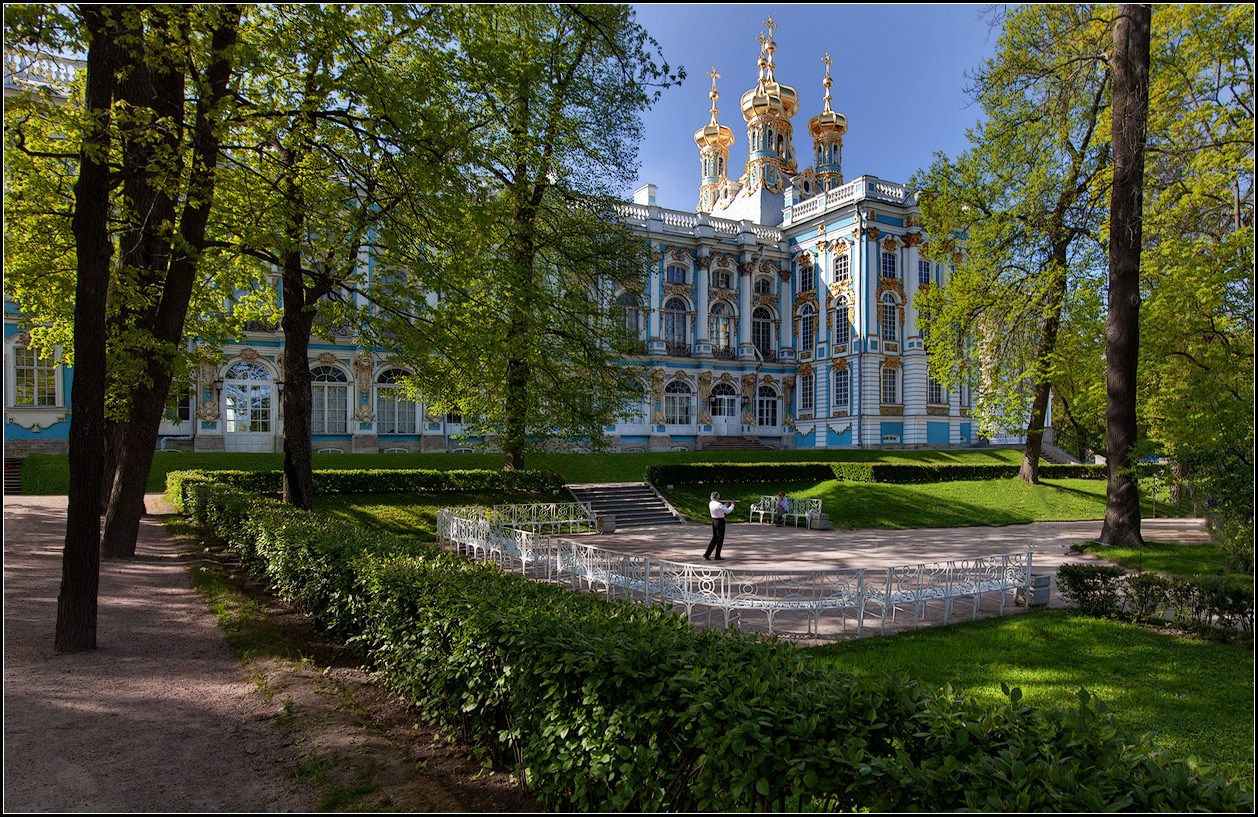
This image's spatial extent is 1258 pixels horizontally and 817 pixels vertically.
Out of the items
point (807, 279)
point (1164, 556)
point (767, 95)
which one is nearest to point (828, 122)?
point (767, 95)

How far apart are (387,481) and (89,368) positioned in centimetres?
1386

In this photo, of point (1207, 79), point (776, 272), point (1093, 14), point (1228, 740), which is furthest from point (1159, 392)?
point (776, 272)

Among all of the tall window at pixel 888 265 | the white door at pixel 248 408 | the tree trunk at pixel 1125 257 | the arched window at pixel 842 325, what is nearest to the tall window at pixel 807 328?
the arched window at pixel 842 325

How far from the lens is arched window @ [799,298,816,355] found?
40.0 meters

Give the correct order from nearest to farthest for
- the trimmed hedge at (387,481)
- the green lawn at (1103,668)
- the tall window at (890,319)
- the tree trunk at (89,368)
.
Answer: the green lawn at (1103,668) < the tree trunk at (89,368) < the trimmed hedge at (387,481) < the tall window at (890,319)

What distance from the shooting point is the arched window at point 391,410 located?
3209 centimetres

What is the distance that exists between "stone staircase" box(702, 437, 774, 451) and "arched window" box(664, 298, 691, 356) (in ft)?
16.7

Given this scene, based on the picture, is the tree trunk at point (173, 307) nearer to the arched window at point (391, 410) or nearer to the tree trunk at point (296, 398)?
the tree trunk at point (296, 398)

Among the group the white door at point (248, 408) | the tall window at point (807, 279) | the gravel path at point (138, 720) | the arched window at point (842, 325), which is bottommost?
the gravel path at point (138, 720)

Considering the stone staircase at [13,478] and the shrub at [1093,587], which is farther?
the stone staircase at [13,478]

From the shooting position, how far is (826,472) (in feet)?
87.5

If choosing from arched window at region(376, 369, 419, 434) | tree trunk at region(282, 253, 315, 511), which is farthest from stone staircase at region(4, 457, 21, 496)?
tree trunk at region(282, 253, 315, 511)

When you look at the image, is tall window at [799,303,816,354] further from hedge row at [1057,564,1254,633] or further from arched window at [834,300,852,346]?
hedge row at [1057,564,1254,633]

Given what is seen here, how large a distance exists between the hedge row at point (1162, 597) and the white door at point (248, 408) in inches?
1147
